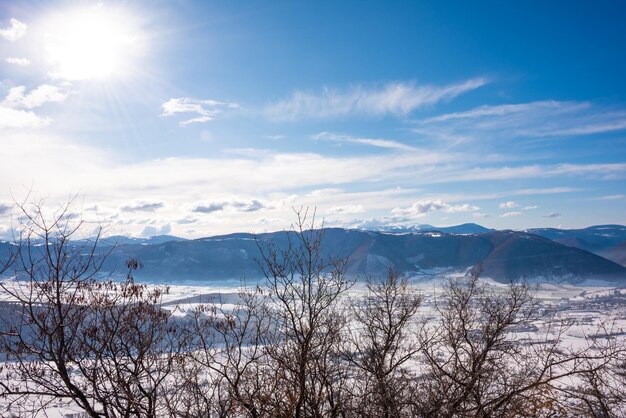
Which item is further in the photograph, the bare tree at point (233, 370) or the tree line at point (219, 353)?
the bare tree at point (233, 370)

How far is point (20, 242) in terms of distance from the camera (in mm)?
5992

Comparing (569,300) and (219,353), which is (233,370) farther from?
(569,300)

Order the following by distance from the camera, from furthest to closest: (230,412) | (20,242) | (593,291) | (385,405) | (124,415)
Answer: (593,291), (385,405), (230,412), (124,415), (20,242)

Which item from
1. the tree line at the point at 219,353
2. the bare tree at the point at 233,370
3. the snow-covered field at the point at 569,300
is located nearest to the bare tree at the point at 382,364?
the tree line at the point at 219,353

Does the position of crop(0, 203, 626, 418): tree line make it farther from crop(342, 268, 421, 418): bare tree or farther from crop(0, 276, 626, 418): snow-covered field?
crop(0, 276, 626, 418): snow-covered field

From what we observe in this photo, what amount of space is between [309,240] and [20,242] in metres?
4.72

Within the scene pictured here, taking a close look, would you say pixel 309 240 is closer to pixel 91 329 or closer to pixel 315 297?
pixel 315 297

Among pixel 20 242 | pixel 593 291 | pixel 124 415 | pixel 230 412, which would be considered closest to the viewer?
pixel 20 242

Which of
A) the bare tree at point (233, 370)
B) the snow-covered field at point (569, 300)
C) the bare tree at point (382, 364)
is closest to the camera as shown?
the bare tree at point (233, 370)

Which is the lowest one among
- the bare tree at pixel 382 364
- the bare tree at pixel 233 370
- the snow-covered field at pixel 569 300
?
the snow-covered field at pixel 569 300

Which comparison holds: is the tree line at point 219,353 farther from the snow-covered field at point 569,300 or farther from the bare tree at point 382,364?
the snow-covered field at point 569,300

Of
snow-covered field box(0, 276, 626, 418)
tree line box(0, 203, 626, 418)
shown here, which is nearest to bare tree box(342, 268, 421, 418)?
tree line box(0, 203, 626, 418)

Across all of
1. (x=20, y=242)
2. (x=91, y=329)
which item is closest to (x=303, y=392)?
(x=91, y=329)

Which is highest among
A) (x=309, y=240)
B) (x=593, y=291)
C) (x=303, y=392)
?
(x=309, y=240)
